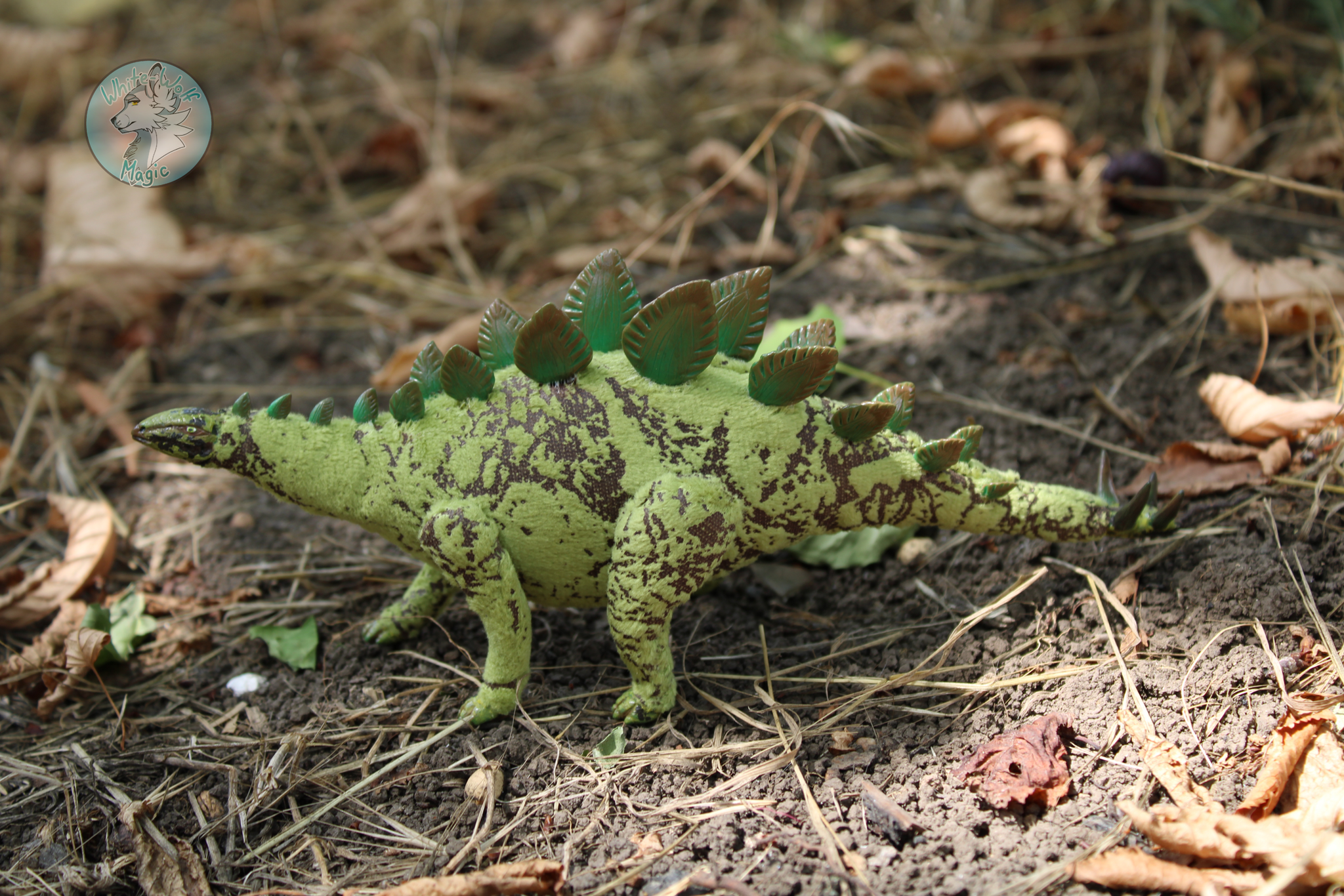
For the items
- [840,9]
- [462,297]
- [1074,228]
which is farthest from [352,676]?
[840,9]

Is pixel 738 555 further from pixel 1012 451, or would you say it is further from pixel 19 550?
pixel 19 550

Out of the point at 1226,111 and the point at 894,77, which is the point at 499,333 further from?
the point at 1226,111

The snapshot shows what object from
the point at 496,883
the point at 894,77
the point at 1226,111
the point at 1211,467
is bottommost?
the point at 1211,467

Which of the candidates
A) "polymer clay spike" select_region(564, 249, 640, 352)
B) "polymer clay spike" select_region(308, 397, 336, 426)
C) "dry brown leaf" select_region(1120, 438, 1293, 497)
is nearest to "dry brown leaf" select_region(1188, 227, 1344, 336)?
"dry brown leaf" select_region(1120, 438, 1293, 497)

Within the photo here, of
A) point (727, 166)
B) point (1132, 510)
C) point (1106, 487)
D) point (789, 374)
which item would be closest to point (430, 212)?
point (727, 166)

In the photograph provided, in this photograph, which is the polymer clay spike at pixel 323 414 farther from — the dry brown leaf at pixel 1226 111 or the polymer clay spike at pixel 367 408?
the dry brown leaf at pixel 1226 111
